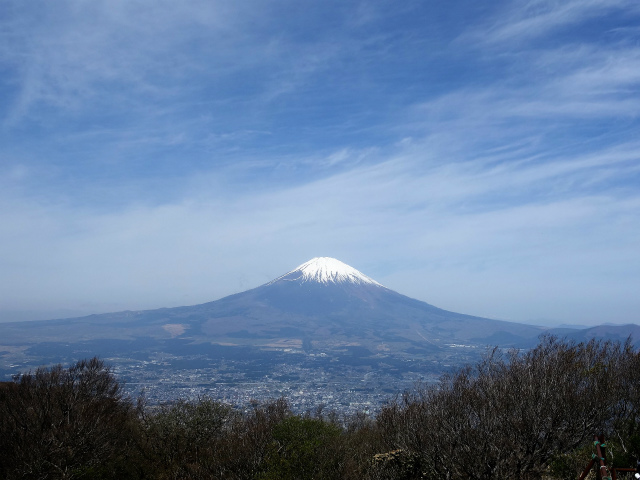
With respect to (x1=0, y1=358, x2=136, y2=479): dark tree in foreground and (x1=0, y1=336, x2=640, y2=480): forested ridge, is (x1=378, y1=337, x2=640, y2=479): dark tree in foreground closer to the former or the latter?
(x1=0, y1=336, x2=640, y2=480): forested ridge

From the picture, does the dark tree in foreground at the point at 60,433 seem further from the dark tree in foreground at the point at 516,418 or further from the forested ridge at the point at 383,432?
the dark tree in foreground at the point at 516,418

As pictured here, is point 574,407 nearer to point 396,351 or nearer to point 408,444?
point 408,444

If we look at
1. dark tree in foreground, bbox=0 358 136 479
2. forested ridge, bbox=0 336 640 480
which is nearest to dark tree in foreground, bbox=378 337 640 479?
forested ridge, bbox=0 336 640 480

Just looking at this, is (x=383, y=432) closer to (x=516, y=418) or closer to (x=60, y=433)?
(x=516, y=418)

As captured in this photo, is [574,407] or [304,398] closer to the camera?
[574,407]

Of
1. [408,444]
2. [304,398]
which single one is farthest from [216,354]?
[408,444]
